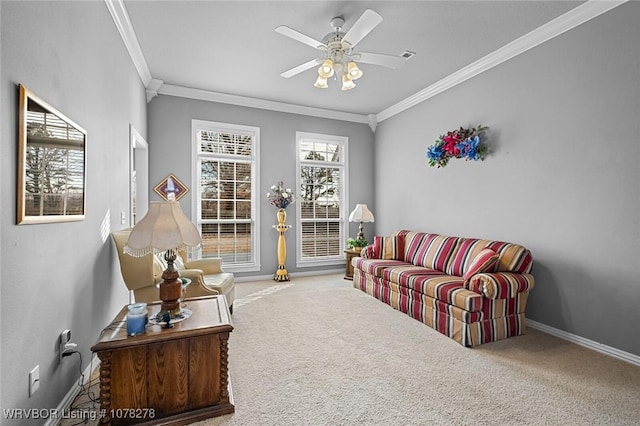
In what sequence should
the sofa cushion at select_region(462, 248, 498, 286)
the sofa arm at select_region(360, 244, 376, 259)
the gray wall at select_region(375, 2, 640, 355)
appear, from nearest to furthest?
the gray wall at select_region(375, 2, 640, 355), the sofa cushion at select_region(462, 248, 498, 286), the sofa arm at select_region(360, 244, 376, 259)

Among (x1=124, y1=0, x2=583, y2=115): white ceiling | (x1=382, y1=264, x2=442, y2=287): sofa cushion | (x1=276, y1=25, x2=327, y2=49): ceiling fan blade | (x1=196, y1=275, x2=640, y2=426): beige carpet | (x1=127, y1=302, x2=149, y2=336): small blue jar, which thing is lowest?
(x1=196, y1=275, x2=640, y2=426): beige carpet

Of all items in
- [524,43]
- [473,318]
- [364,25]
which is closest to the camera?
[364,25]

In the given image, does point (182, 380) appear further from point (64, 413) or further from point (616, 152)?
point (616, 152)

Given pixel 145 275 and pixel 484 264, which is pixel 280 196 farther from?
pixel 484 264

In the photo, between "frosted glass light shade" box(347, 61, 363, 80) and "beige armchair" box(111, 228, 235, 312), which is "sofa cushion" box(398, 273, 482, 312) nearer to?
"beige armchair" box(111, 228, 235, 312)

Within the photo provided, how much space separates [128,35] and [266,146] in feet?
7.92

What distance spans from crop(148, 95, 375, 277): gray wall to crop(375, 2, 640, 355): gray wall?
6.55 feet

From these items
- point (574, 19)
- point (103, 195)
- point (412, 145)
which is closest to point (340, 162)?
point (412, 145)

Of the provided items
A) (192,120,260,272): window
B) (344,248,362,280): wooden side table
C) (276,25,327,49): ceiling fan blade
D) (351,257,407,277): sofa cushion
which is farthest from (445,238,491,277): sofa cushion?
(192,120,260,272): window

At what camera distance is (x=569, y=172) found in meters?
2.93

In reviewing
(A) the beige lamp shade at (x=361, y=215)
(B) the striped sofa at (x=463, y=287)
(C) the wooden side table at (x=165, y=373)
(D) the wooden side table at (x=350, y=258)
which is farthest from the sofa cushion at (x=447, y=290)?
(C) the wooden side table at (x=165, y=373)

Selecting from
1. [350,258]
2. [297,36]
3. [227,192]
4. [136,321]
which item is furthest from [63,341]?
[350,258]

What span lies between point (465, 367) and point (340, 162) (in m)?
4.12

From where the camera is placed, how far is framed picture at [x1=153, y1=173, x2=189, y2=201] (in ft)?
14.8
